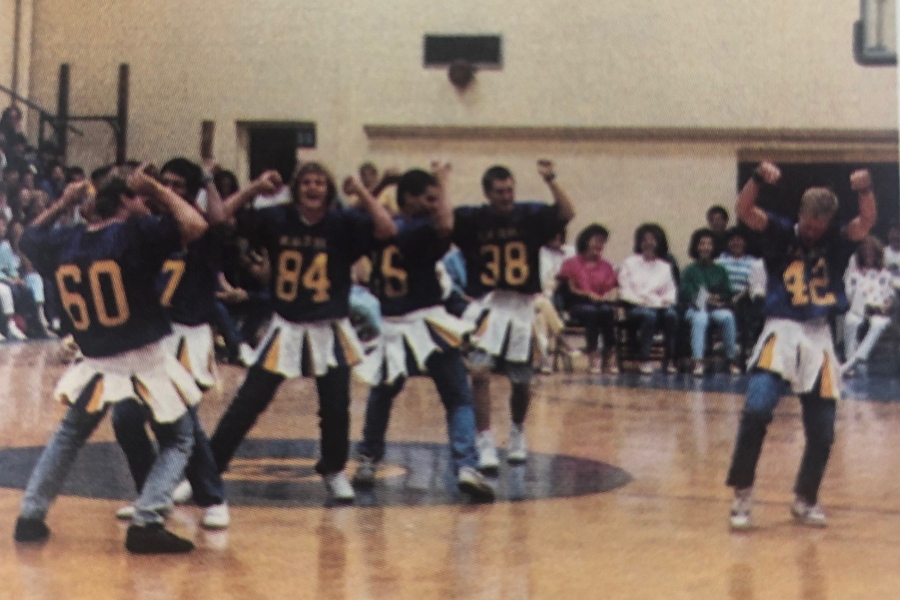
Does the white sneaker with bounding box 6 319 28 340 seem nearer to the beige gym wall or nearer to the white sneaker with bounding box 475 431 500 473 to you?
the beige gym wall

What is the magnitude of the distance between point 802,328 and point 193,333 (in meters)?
2.24

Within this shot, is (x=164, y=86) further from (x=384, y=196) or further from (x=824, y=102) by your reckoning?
(x=824, y=102)

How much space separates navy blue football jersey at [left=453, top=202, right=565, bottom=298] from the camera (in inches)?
194

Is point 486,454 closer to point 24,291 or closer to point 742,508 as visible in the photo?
point 742,508

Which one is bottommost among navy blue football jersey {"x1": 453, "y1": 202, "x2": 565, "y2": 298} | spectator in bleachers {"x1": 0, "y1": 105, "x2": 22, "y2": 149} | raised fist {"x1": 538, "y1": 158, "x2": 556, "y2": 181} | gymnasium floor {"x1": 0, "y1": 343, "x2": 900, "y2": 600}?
gymnasium floor {"x1": 0, "y1": 343, "x2": 900, "y2": 600}

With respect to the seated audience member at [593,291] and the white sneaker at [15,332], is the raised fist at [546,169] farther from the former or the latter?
the white sneaker at [15,332]

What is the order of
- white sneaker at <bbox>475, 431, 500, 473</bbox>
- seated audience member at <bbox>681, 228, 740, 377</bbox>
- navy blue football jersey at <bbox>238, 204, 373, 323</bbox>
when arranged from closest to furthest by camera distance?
1. navy blue football jersey at <bbox>238, 204, 373, 323</bbox>
2. white sneaker at <bbox>475, 431, 500, 473</bbox>
3. seated audience member at <bbox>681, 228, 740, 377</bbox>

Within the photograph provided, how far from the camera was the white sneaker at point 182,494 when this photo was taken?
424cm

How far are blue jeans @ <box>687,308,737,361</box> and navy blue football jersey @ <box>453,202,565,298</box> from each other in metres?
2.79

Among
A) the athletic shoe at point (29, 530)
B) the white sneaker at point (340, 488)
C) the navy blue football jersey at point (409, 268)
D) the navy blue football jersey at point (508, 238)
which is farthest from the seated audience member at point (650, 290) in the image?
the athletic shoe at point (29, 530)

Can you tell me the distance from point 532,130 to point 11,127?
2.46 meters

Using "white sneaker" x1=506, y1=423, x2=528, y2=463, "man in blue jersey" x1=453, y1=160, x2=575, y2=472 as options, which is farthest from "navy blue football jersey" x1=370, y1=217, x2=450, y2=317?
"white sneaker" x1=506, y1=423, x2=528, y2=463

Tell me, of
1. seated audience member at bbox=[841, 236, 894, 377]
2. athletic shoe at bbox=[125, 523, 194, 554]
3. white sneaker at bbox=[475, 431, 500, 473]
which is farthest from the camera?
seated audience member at bbox=[841, 236, 894, 377]

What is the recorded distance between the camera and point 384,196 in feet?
16.4
